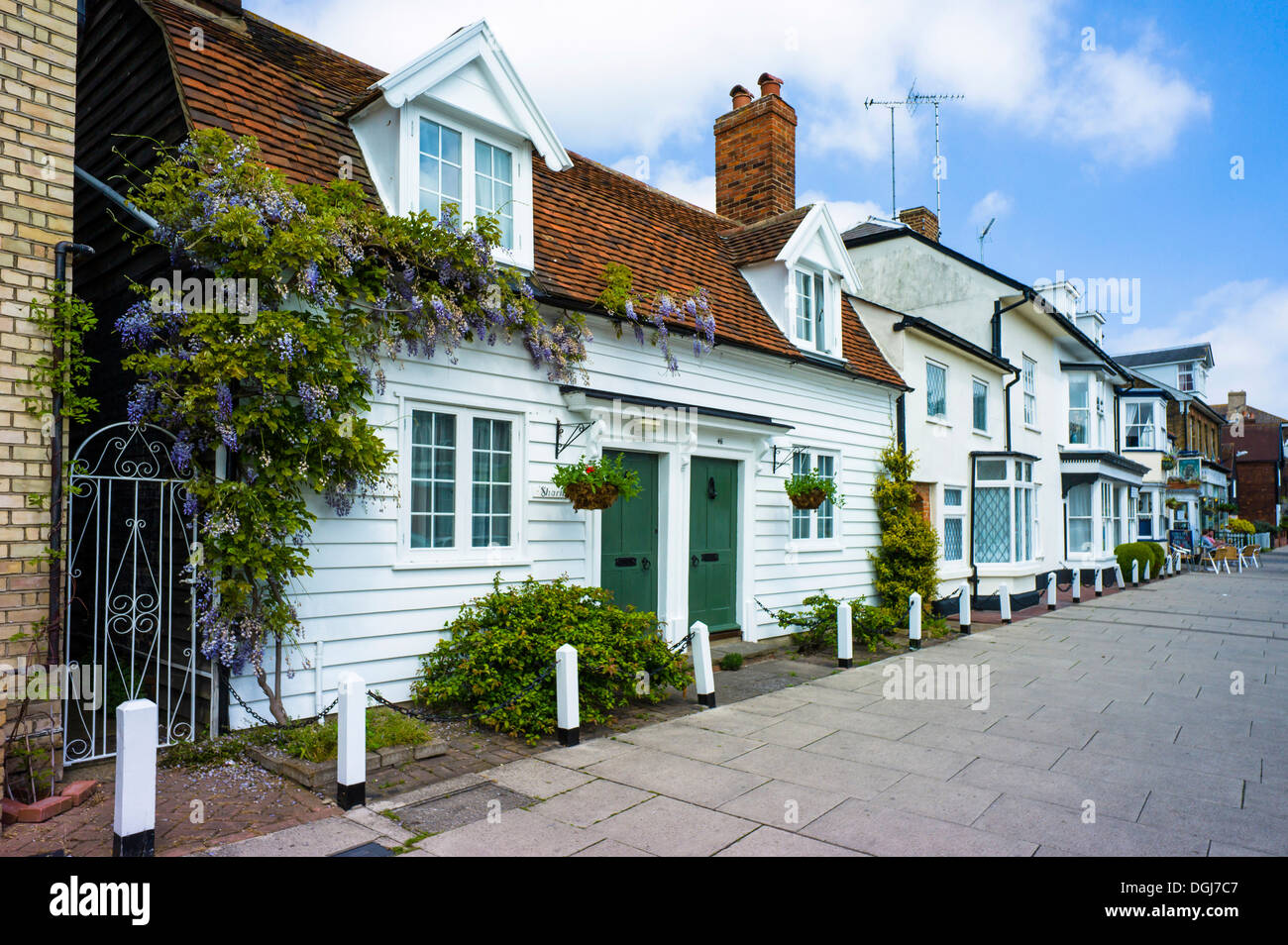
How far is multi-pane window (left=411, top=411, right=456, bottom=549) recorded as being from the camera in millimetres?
7445

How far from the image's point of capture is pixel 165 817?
4.70m

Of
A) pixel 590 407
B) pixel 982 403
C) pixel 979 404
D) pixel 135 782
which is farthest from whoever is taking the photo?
pixel 982 403

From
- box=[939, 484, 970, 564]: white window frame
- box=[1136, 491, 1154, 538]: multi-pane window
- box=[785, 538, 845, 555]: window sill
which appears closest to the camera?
box=[785, 538, 845, 555]: window sill

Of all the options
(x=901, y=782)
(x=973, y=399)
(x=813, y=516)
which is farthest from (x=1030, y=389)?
(x=901, y=782)

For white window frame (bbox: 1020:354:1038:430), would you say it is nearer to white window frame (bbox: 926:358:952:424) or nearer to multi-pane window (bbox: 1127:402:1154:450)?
white window frame (bbox: 926:358:952:424)

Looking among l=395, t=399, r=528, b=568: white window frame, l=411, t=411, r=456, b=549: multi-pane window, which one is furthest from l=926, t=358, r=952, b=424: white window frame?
l=411, t=411, r=456, b=549: multi-pane window

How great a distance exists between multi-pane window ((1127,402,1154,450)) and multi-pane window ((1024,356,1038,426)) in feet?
40.4

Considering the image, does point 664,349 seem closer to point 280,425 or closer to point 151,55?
point 280,425

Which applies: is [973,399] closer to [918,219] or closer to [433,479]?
[918,219]

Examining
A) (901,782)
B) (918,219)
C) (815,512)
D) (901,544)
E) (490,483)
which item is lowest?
(901,782)

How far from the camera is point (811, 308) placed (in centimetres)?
1309

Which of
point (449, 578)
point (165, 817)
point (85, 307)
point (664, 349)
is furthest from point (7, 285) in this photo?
point (664, 349)

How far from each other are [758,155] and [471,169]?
813 cm

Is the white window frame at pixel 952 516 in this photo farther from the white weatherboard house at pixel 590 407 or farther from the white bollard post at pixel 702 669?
the white bollard post at pixel 702 669
